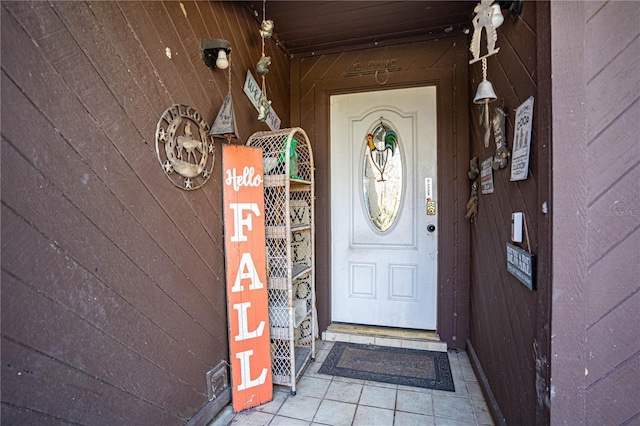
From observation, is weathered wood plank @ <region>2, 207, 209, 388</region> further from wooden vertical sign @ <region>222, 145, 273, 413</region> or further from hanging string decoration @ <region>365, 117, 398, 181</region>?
hanging string decoration @ <region>365, 117, 398, 181</region>

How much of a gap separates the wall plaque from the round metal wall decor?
1.56 m

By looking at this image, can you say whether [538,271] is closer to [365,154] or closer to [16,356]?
[16,356]

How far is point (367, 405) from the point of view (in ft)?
6.13

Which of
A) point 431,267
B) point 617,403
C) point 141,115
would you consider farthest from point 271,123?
point 617,403

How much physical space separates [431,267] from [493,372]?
0.97 meters

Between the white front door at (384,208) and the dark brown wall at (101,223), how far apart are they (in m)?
1.35

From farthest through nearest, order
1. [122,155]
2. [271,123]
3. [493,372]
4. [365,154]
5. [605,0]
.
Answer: [365,154] → [271,123] → [493,372] → [122,155] → [605,0]

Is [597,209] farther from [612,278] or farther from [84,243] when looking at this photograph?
[84,243]

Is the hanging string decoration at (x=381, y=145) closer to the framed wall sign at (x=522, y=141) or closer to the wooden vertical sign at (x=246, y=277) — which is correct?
the wooden vertical sign at (x=246, y=277)

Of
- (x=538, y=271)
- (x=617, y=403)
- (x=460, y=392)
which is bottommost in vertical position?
(x=460, y=392)

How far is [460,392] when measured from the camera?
1.98 metres

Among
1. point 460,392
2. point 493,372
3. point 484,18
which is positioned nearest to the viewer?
point 484,18

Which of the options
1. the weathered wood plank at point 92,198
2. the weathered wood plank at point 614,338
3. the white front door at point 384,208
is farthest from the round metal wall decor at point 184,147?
the weathered wood plank at point 614,338

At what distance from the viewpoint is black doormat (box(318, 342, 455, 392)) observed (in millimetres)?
2122
